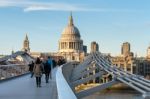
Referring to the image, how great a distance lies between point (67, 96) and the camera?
22.0 feet

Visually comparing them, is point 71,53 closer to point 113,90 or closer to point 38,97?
point 113,90

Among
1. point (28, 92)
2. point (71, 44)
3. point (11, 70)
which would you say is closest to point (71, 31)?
point (71, 44)

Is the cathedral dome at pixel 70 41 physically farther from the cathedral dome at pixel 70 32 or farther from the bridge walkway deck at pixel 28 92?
the bridge walkway deck at pixel 28 92

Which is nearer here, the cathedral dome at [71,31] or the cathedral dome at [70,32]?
the cathedral dome at [70,32]

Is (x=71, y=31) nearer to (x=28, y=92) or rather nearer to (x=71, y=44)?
(x=71, y=44)

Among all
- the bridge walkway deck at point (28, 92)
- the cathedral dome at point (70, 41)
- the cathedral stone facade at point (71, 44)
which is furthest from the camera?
the cathedral dome at point (70, 41)

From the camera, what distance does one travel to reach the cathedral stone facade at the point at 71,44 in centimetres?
14425

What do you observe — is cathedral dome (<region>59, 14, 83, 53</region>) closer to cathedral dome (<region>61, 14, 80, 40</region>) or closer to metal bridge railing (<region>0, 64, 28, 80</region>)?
cathedral dome (<region>61, 14, 80, 40</region>)

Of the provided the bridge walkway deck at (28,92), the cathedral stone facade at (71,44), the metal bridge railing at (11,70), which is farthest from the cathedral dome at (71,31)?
the bridge walkway deck at (28,92)

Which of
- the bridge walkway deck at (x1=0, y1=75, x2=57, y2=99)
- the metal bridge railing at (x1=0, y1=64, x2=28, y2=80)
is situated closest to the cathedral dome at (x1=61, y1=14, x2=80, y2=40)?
the metal bridge railing at (x1=0, y1=64, x2=28, y2=80)

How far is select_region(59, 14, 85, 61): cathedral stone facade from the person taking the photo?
144m

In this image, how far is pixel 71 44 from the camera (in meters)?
147

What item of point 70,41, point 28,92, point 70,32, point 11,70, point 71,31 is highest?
point 71,31

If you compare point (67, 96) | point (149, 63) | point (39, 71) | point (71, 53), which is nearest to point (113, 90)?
point (71, 53)
